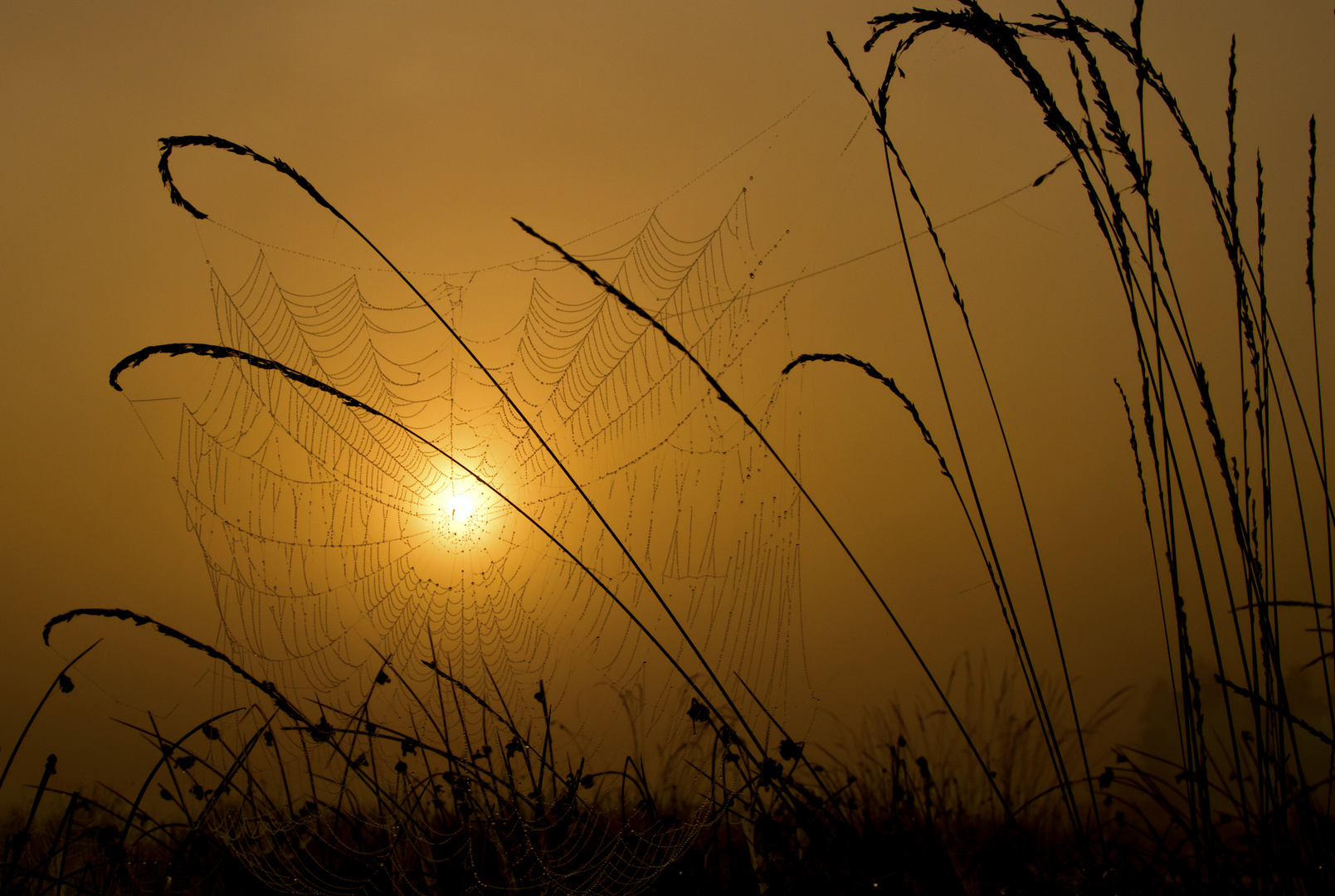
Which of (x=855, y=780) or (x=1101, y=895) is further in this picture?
(x=855, y=780)

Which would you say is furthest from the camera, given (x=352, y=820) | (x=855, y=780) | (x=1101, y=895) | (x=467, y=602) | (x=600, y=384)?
(x=467, y=602)

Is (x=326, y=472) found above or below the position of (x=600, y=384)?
below

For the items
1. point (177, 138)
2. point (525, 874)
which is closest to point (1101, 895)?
point (525, 874)

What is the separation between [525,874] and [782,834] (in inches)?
20.5

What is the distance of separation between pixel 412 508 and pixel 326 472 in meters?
1.59

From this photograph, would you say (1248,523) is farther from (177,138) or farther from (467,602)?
(467,602)

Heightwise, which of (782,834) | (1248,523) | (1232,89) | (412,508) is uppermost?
(412,508)

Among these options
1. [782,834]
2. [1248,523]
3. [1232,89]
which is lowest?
[782,834]

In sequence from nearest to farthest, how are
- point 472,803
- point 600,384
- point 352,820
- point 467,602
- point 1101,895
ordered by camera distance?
point 1101,895 → point 472,803 → point 352,820 → point 600,384 → point 467,602

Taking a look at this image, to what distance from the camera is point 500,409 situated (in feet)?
13.1

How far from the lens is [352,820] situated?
171 cm

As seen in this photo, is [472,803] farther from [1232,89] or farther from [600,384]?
[600,384]

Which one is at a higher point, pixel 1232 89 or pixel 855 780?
pixel 1232 89

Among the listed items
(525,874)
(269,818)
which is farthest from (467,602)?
(525,874)
